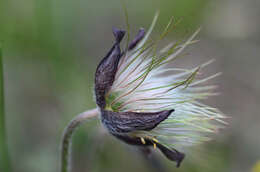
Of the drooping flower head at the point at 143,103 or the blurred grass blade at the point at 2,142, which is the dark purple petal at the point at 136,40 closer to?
the drooping flower head at the point at 143,103

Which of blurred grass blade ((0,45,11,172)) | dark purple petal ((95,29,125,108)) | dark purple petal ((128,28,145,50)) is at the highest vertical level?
dark purple petal ((128,28,145,50))

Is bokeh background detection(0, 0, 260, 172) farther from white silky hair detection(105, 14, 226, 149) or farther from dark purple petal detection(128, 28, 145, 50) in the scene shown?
dark purple petal detection(128, 28, 145, 50)

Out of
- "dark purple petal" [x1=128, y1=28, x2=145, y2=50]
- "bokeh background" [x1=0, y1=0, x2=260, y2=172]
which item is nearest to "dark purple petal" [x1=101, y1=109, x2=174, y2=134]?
"dark purple petal" [x1=128, y1=28, x2=145, y2=50]

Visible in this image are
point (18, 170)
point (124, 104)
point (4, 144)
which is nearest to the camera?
point (124, 104)

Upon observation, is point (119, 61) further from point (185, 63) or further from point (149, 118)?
point (185, 63)

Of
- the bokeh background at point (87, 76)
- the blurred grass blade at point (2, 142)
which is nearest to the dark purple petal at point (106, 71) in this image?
the blurred grass blade at point (2, 142)

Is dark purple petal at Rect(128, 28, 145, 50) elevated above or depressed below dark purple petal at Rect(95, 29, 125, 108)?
above

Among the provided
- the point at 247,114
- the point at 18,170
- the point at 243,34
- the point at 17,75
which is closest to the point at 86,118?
the point at 18,170

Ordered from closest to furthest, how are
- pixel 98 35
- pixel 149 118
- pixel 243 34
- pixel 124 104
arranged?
1. pixel 149 118
2. pixel 124 104
3. pixel 243 34
4. pixel 98 35
